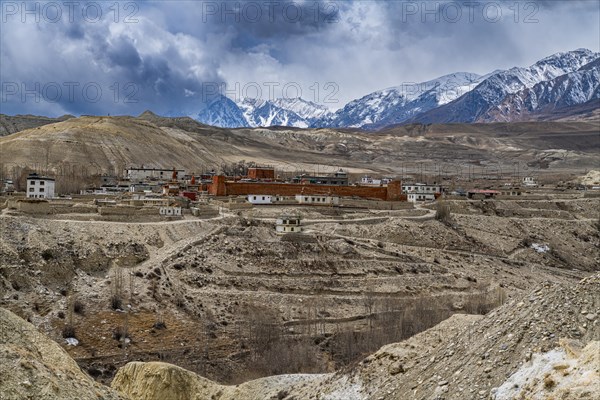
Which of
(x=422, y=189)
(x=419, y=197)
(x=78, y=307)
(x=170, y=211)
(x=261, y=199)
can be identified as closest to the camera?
(x=78, y=307)

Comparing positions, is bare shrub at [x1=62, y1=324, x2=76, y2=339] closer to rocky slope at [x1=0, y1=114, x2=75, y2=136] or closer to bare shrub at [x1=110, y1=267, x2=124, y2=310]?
bare shrub at [x1=110, y1=267, x2=124, y2=310]

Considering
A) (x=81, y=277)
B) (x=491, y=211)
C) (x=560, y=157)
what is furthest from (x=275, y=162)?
(x=81, y=277)

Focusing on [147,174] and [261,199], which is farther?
[147,174]

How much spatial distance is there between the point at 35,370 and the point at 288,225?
36780 millimetres

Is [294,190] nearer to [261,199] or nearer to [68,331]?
[261,199]

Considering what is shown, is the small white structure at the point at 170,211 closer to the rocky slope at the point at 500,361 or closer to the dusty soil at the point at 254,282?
the dusty soil at the point at 254,282

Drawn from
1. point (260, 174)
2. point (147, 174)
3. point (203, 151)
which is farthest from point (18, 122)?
point (260, 174)

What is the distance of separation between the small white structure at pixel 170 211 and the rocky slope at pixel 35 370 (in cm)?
3353

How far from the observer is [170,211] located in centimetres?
5000

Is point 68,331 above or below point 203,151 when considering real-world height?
below

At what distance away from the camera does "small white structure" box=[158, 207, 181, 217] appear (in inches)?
1946

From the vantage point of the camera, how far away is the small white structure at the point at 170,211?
49438 mm

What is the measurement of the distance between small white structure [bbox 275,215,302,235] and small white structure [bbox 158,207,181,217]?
8.21 metres

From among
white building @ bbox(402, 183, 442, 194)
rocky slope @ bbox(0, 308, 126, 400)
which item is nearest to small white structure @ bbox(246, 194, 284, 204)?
white building @ bbox(402, 183, 442, 194)
